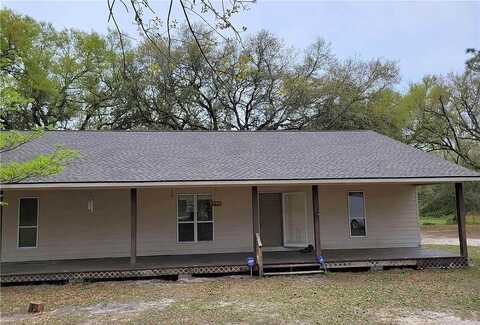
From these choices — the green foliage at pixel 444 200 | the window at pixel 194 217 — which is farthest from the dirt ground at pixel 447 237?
the window at pixel 194 217

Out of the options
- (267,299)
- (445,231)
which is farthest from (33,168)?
(445,231)

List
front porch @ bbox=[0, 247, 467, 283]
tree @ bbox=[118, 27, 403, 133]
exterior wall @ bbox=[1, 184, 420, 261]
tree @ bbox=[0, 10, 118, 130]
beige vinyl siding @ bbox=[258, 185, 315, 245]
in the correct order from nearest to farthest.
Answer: front porch @ bbox=[0, 247, 467, 283] < exterior wall @ bbox=[1, 184, 420, 261] < beige vinyl siding @ bbox=[258, 185, 315, 245] < tree @ bbox=[0, 10, 118, 130] < tree @ bbox=[118, 27, 403, 133]

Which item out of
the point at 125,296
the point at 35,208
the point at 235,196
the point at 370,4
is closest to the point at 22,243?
the point at 35,208

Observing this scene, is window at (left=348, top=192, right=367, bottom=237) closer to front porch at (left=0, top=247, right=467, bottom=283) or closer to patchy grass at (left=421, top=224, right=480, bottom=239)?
front porch at (left=0, top=247, right=467, bottom=283)

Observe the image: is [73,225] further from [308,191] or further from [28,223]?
[308,191]

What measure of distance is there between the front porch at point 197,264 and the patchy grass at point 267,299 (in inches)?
10.1

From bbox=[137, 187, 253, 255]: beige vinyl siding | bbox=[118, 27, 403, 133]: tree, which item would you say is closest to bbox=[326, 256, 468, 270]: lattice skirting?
bbox=[137, 187, 253, 255]: beige vinyl siding

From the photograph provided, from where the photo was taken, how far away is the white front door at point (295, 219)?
1385cm

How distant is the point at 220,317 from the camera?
732 cm

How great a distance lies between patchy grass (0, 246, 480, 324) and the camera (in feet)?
24.2

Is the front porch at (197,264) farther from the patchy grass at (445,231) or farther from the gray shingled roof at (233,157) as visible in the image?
the patchy grass at (445,231)

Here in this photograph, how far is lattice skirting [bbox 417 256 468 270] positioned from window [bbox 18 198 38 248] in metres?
10.4

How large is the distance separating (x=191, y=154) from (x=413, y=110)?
70.8 feet

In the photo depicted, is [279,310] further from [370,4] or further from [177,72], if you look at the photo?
[177,72]
